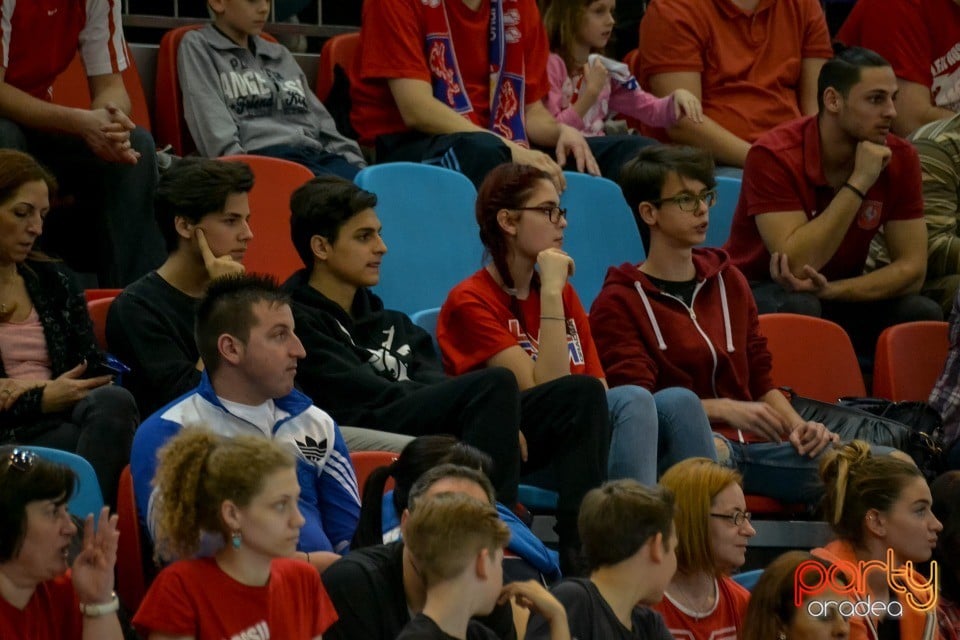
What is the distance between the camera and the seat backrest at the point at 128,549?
10.6 feet

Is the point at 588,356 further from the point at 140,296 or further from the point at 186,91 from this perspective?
the point at 186,91

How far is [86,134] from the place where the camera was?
4379 millimetres

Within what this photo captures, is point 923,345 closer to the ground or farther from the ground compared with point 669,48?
closer to the ground

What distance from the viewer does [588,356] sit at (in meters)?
4.16

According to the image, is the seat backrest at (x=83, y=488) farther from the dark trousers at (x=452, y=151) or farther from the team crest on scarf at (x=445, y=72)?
the team crest on scarf at (x=445, y=72)

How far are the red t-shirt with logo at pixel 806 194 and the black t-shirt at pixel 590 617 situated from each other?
2.22 meters

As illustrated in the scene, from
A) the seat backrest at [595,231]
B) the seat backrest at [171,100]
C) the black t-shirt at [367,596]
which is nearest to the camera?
the black t-shirt at [367,596]

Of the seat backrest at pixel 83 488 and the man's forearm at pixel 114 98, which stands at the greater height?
the man's forearm at pixel 114 98

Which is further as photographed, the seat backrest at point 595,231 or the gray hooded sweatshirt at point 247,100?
the seat backrest at point 595,231


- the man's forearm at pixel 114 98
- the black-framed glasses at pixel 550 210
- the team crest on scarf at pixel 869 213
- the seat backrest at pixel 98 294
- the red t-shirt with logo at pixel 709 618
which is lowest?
the red t-shirt with logo at pixel 709 618

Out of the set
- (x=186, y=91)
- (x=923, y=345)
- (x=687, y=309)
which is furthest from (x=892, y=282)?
(x=186, y=91)

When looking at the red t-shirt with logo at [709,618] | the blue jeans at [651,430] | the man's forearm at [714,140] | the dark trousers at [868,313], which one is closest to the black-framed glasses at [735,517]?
the red t-shirt with logo at [709,618]

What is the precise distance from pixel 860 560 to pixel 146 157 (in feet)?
6.94

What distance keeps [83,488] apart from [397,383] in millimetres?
931
